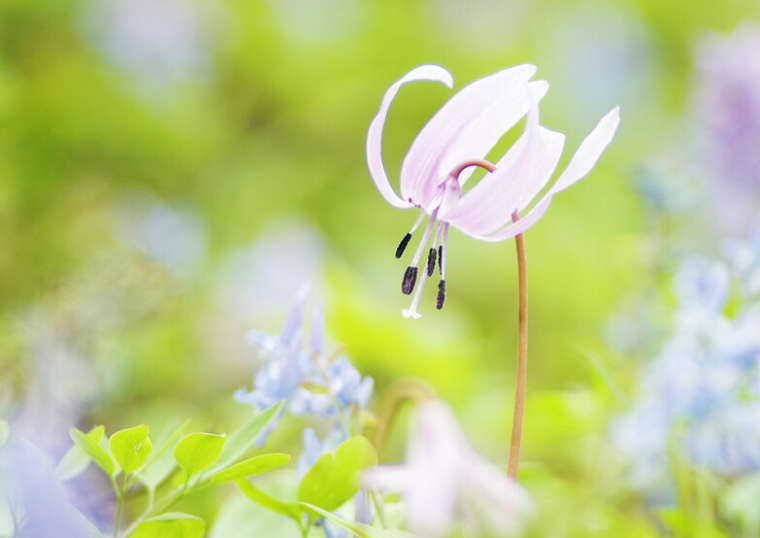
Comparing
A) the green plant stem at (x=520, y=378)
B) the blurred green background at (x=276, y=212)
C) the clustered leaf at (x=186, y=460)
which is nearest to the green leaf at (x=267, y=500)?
the clustered leaf at (x=186, y=460)

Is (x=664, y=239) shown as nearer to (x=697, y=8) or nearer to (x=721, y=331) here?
(x=721, y=331)

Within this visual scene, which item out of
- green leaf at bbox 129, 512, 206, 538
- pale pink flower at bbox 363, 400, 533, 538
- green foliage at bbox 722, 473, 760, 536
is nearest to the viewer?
pale pink flower at bbox 363, 400, 533, 538

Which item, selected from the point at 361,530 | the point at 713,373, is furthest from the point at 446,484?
the point at 713,373

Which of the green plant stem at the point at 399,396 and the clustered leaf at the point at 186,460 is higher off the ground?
the green plant stem at the point at 399,396

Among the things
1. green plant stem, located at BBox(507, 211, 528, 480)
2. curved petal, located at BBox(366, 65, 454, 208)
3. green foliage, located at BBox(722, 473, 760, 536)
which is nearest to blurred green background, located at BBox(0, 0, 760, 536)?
green foliage, located at BBox(722, 473, 760, 536)

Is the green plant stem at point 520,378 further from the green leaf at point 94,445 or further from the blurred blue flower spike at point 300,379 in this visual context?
the green leaf at point 94,445

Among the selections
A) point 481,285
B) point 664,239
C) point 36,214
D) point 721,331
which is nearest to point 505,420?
point 664,239

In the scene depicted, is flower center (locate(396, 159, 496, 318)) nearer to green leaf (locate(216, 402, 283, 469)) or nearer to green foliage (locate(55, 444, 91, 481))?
green leaf (locate(216, 402, 283, 469))
